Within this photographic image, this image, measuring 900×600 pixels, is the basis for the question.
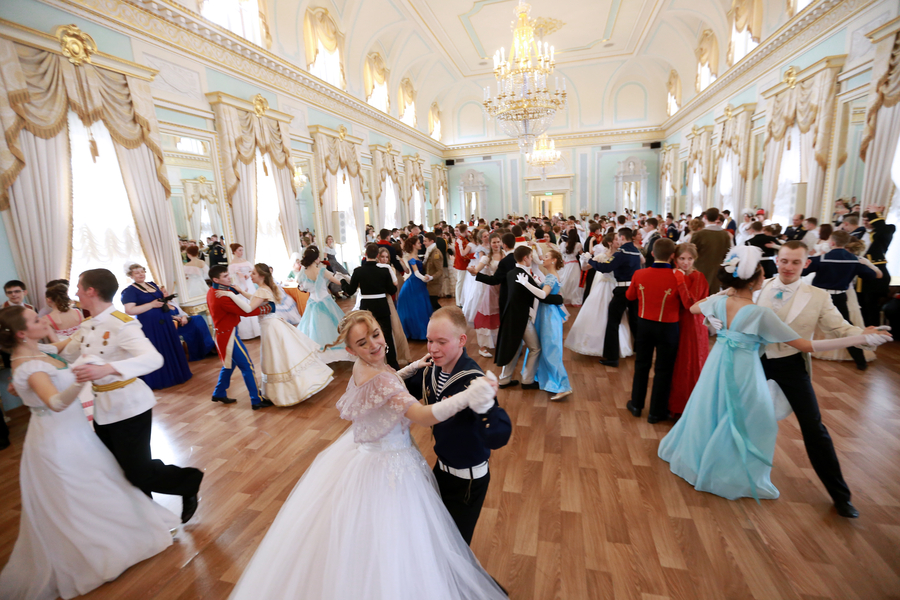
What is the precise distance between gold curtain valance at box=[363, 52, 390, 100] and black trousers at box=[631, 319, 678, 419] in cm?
1100

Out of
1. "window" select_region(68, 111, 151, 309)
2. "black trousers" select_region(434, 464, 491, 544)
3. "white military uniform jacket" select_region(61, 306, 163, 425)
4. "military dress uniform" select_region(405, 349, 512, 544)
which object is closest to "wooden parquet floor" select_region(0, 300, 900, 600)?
"black trousers" select_region(434, 464, 491, 544)

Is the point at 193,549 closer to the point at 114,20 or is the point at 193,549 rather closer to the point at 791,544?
the point at 791,544

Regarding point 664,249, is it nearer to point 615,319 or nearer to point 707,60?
point 615,319

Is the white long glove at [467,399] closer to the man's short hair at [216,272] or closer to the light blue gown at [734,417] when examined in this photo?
the light blue gown at [734,417]

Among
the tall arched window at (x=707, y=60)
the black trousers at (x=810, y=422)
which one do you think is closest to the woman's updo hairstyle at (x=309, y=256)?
the black trousers at (x=810, y=422)

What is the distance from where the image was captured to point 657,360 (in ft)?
11.3

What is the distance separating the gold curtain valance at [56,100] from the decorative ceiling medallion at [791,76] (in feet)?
33.7

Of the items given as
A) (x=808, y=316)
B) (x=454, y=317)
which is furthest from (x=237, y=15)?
(x=808, y=316)

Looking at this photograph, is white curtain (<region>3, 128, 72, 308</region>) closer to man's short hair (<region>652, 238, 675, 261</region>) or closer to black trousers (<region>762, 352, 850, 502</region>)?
man's short hair (<region>652, 238, 675, 261</region>)

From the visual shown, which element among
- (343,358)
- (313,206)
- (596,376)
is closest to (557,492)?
(596,376)

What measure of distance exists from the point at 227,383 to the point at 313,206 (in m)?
5.81

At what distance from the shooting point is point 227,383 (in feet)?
14.8

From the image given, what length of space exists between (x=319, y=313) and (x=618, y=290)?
3.89 meters

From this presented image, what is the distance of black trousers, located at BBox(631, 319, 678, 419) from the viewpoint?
3363 millimetres
